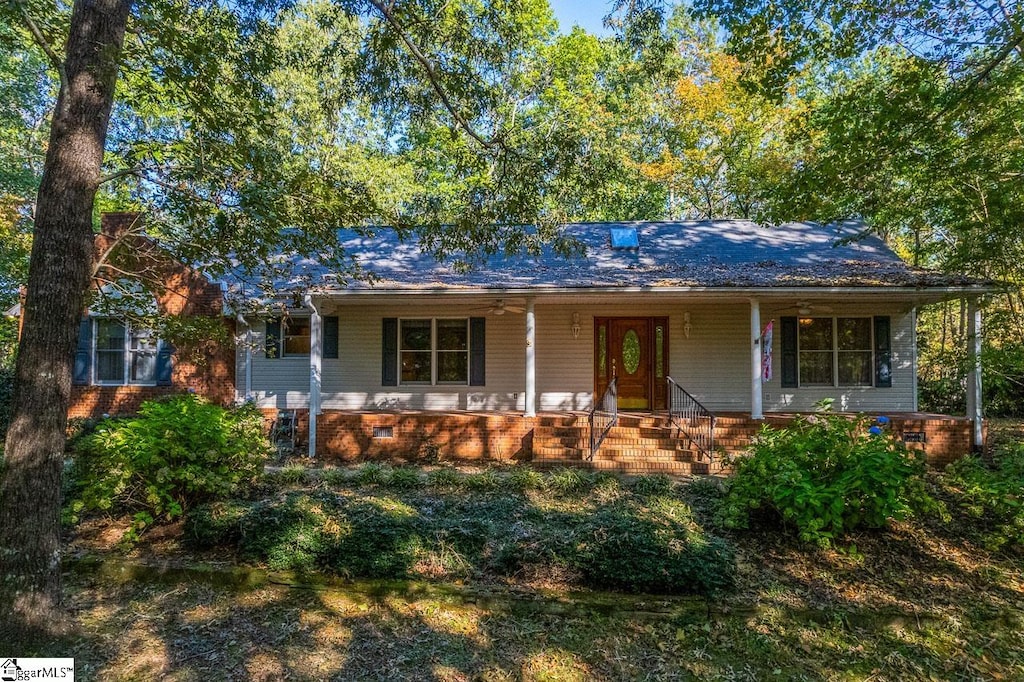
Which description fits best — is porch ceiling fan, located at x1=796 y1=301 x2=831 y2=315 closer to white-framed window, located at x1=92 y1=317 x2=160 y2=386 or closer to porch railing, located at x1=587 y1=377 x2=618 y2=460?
porch railing, located at x1=587 y1=377 x2=618 y2=460

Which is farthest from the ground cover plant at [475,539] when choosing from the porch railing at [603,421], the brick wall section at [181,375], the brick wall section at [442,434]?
the brick wall section at [181,375]

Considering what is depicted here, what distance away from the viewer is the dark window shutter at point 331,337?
10.9 m

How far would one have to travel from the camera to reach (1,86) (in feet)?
51.5

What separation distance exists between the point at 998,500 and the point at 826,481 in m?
1.83

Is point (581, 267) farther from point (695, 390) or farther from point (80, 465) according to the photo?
point (80, 465)

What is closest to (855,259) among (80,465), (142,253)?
(142,253)

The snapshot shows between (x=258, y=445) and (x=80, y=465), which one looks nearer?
(x=80, y=465)

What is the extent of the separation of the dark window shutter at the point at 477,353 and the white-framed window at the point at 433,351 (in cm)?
12

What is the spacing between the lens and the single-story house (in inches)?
359

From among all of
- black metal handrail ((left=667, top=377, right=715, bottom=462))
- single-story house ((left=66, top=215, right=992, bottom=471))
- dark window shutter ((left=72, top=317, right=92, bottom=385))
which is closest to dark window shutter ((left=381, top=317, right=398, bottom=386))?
single-story house ((left=66, top=215, right=992, bottom=471))

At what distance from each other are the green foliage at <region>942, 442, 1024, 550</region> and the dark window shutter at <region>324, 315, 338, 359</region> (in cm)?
1018

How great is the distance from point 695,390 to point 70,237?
9877 millimetres

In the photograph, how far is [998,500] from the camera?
5.18 metres

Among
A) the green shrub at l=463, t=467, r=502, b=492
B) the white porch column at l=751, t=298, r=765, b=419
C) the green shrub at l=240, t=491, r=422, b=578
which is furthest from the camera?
the white porch column at l=751, t=298, r=765, b=419
